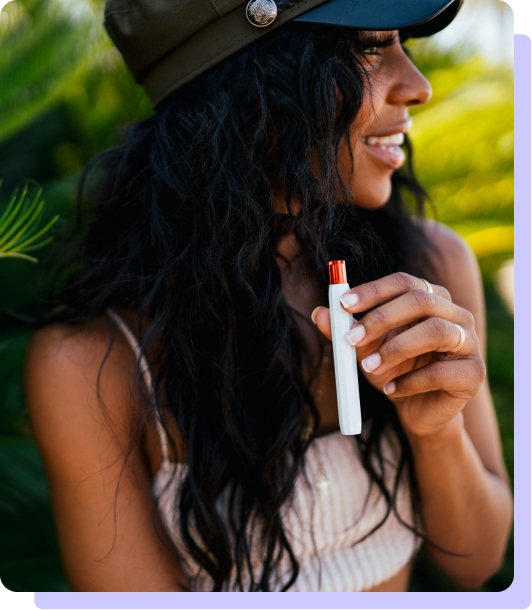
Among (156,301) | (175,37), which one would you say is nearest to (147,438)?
(156,301)

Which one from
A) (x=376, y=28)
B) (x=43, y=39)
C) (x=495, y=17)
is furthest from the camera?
(x=43, y=39)

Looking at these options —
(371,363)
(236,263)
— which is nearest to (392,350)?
(371,363)

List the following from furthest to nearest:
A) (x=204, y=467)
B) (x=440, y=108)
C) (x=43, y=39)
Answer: (x=440, y=108) < (x=43, y=39) < (x=204, y=467)

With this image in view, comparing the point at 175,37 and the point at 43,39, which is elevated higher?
the point at 43,39

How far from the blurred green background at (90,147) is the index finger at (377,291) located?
1.85 ft

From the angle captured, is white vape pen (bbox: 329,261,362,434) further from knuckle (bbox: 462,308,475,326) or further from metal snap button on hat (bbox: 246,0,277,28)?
A: metal snap button on hat (bbox: 246,0,277,28)

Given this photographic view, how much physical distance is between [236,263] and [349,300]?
0.25 metres

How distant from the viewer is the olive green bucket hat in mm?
743

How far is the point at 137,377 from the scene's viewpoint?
0.94 meters

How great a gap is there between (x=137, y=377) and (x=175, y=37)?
1.99ft

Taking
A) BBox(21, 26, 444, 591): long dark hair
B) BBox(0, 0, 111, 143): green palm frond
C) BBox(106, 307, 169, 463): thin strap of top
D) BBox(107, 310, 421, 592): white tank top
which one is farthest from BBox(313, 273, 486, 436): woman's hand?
BBox(0, 0, 111, 143): green palm frond

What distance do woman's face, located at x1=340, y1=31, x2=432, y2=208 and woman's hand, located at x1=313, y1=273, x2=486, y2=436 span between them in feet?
0.82

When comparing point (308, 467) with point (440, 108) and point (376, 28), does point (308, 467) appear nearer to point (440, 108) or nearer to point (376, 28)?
point (376, 28)

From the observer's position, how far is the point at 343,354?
71cm
